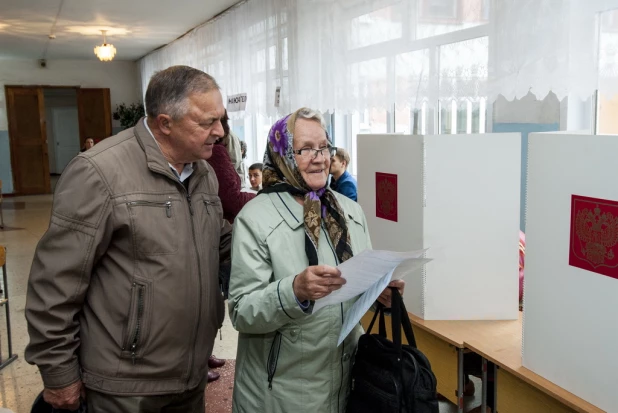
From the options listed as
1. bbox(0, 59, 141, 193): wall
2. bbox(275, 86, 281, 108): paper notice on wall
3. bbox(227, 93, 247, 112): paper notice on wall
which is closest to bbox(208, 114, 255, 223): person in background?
bbox(275, 86, 281, 108): paper notice on wall

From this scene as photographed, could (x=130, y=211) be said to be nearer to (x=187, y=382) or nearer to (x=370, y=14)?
(x=187, y=382)

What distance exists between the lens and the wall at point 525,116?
332 centimetres

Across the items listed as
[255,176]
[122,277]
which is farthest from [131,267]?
[255,176]

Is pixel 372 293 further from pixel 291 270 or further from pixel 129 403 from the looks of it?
pixel 129 403

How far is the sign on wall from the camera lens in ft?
4.44

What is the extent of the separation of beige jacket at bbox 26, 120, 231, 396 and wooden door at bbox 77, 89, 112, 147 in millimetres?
12952

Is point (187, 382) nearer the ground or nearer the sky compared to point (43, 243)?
nearer the ground

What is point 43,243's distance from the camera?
4.61 feet

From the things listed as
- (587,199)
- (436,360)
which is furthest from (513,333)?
(587,199)

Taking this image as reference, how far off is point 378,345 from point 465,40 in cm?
249

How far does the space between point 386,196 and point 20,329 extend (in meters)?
3.28

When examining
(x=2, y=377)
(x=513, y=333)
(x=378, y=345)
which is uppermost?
(x=378, y=345)

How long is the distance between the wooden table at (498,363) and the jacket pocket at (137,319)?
3.49 feet

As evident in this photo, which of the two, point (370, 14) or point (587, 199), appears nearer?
point (587, 199)
